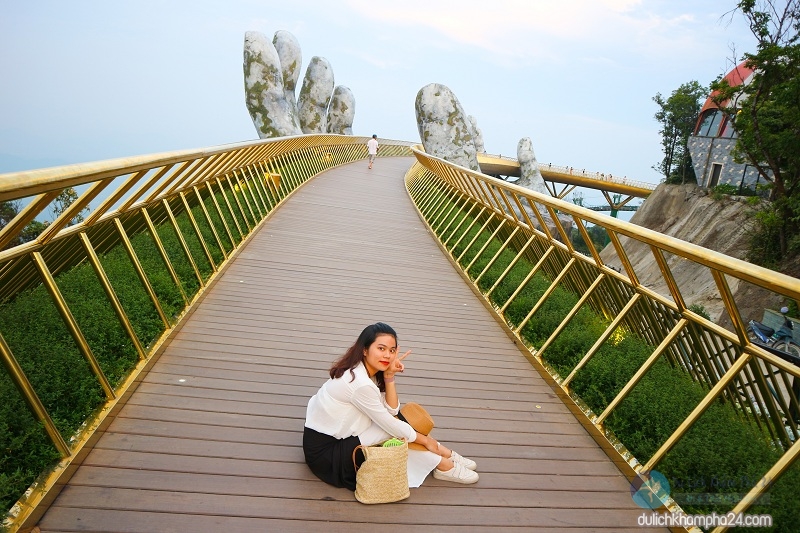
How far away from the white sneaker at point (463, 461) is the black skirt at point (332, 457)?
1.77 feet

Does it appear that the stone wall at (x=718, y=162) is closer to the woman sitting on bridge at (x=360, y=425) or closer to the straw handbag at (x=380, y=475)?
the woman sitting on bridge at (x=360, y=425)

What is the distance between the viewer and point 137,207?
15.5 feet

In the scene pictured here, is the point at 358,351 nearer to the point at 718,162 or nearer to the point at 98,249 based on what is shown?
the point at 98,249

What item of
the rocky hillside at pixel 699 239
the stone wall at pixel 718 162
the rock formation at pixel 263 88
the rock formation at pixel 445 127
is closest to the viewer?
the rocky hillside at pixel 699 239

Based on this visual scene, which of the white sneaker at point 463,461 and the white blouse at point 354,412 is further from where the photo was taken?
the white sneaker at point 463,461

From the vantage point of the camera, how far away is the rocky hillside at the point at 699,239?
1681 cm

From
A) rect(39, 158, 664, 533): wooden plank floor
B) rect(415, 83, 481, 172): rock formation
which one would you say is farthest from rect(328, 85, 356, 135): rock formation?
rect(39, 158, 664, 533): wooden plank floor

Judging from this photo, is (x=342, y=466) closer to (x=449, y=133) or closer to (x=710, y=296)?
(x=710, y=296)

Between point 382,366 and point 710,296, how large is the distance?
1668cm

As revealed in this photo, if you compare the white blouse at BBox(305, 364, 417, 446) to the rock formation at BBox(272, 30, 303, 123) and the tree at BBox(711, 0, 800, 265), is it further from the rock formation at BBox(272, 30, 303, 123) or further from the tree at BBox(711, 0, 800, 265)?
the rock formation at BBox(272, 30, 303, 123)

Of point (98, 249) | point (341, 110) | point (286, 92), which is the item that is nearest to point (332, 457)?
point (98, 249)

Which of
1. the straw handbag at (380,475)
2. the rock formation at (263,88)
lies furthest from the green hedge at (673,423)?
the rock formation at (263,88)

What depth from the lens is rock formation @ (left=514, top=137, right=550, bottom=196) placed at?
155 ft

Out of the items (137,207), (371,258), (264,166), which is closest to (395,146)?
(264,166)
